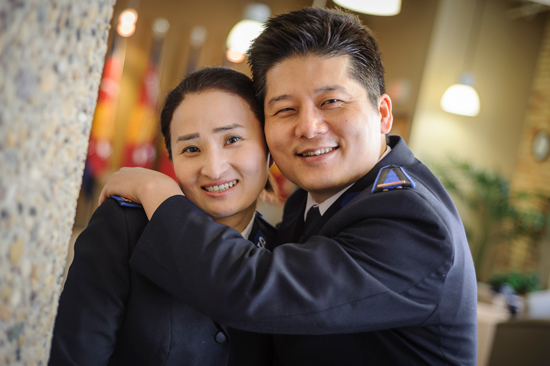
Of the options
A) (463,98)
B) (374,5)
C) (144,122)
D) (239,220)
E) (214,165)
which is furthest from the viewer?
(144,122)

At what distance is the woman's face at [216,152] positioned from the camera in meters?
1.19

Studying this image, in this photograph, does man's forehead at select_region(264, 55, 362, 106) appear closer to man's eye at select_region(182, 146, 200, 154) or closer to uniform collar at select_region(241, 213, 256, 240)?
man's eye at select_region(182, 146, 200, 154)

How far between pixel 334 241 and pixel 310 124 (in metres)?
0.38

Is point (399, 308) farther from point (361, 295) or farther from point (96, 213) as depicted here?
point (96, 213)

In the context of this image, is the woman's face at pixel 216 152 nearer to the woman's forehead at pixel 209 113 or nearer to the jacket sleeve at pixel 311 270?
the woman's forehead at pixel 209 113

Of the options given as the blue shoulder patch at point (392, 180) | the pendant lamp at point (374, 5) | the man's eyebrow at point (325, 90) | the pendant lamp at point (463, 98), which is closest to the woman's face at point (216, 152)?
the man's eyebrow at point (325, 90)

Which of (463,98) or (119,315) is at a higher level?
(463,98)

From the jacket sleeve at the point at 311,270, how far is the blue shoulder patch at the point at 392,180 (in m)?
0.06

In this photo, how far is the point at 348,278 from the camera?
0.88 meters

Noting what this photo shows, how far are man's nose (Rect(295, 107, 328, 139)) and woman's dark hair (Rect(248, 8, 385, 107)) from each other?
0.15 metres

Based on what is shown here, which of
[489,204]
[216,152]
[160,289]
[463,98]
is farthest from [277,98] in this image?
[489,204]

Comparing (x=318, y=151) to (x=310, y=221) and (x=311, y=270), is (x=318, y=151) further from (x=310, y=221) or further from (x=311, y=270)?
(x=311, y=270)

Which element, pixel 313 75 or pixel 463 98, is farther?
pixel 463 98

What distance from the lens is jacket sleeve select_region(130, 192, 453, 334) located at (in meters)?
0.86
